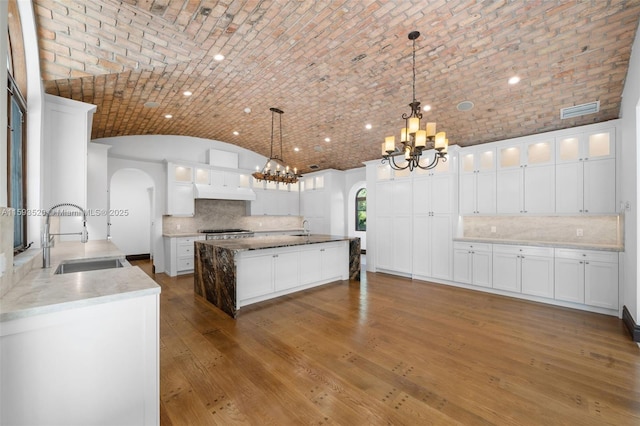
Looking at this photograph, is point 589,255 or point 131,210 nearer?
point 589,255

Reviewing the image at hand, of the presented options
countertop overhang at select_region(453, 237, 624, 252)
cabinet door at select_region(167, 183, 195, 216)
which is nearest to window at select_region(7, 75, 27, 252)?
cabinet door at select_region(167, 183, 195, 216)

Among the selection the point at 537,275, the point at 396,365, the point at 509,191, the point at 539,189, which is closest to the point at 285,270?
the point at 396,365

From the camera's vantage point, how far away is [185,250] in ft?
20.9

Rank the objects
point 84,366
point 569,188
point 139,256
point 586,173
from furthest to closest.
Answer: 1. point 139,256
2. point 569,188
3. point 586,173
4. point 84,366

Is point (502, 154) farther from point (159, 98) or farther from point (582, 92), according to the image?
point (159, 98)

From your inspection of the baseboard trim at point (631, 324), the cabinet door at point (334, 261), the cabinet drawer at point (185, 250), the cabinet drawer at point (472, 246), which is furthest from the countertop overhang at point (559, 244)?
the cabinet drawer at point (185, 250)

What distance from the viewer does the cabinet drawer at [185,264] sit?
248 inches

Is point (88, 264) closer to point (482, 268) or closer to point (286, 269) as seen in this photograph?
point (286, 269)

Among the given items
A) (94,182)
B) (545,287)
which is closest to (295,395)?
(545,287)

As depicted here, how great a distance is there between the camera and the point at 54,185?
3332mm

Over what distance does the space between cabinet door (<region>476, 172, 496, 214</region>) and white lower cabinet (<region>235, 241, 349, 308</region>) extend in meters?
2.70

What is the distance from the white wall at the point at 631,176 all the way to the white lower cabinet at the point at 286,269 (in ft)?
13.1

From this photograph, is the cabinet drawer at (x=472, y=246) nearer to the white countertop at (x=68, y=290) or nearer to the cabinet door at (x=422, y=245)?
the cabinet door at (x=422, y=245)

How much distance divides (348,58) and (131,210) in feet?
26.8
